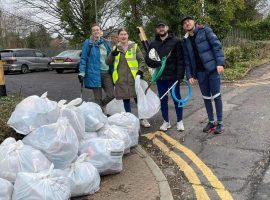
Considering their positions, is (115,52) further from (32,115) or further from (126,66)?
(32,115)

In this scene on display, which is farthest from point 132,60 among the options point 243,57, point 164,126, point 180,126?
point 243,57

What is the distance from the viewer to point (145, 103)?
21.6 ft

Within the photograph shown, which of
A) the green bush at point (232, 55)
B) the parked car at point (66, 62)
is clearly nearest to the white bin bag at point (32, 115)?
the green bush at point (232, 55)

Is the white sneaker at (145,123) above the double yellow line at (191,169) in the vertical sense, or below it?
above

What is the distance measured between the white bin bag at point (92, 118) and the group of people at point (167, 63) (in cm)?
130

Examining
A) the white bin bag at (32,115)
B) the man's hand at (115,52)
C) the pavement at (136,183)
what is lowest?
the pavement at (136,183)

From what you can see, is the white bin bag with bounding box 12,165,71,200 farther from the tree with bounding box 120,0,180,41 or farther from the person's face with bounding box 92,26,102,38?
the tree with bounding box 120,0,180,41

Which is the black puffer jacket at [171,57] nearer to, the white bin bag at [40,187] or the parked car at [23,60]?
the white bin bag at [40,187]

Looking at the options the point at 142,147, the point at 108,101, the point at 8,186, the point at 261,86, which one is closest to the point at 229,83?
the point at 261,86

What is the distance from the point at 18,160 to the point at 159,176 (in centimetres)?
177

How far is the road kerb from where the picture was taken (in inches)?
175

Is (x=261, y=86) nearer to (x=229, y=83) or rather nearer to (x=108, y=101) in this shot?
(x=229, y=83)

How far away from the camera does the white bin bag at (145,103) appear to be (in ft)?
21.5

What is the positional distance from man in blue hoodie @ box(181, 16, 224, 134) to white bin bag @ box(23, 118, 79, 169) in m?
2.60
